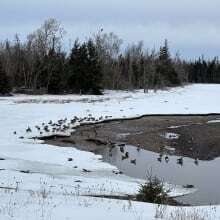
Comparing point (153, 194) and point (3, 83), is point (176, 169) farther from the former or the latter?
point (3, 83)

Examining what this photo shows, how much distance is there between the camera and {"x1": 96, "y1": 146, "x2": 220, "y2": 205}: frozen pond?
49.7 ft

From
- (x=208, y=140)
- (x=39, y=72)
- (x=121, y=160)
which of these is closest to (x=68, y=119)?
(x=208, y=140)

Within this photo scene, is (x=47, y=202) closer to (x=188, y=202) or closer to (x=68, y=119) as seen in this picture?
(x=188, y=202)

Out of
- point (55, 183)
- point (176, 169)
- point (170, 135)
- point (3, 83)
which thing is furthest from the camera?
point (3, 83)

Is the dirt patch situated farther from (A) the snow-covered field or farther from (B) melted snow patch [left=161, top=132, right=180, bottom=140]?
(A) the snow-covered field

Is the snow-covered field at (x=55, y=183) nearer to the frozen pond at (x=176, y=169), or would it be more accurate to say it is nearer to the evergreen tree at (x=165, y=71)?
the frozen pond at (x=176, y=169)

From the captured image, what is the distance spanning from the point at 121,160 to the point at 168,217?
40.6 ft

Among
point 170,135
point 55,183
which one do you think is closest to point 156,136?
point 170,135

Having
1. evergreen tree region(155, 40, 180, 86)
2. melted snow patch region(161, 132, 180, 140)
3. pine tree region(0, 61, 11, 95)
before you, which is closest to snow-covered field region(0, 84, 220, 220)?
melted snow patch region(161, 132, 180, 140)

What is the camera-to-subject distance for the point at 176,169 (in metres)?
19.5

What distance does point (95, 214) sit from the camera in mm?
8648

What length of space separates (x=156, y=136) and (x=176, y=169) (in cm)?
904

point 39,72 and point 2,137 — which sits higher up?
point 39,72

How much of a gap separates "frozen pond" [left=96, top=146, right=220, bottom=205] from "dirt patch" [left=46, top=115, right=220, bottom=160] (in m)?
1.16
